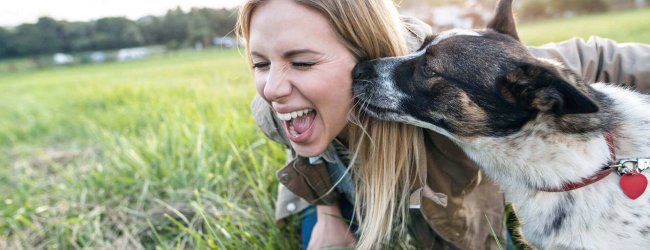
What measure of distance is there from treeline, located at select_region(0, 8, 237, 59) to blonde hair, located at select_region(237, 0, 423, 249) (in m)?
41.0

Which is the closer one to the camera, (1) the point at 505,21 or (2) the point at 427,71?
(2) the point at 427,71

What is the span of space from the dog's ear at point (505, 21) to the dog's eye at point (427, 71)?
50 cm

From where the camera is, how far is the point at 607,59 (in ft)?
8.08

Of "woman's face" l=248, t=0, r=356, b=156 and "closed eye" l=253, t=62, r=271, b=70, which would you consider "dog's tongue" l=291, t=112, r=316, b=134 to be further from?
"closed eye" l=253, t=62, r=271, b=70

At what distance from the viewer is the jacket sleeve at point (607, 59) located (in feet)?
7.92

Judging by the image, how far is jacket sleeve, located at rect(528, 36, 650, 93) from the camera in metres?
2.41

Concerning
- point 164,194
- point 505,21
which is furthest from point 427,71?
point 164,194

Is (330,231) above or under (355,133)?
under

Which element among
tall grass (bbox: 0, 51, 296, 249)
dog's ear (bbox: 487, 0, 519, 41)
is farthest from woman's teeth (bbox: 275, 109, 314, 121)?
dog's ear (bbox: 487, 0, 519, 41)

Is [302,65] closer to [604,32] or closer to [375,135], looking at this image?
[375,135]

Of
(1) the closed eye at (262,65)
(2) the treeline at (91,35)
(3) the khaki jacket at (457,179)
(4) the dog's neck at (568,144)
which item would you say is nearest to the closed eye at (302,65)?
(1) the closed eye at (262,65)

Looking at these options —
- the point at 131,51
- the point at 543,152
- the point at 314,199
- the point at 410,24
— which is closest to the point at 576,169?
the point at 543,152

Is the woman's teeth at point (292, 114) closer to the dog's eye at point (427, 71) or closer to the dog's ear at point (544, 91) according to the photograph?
the dog's eye at point (427, 71)

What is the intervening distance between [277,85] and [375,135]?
0.57 meters
